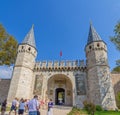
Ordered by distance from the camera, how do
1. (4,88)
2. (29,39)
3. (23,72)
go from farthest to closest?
(29,39), (4,88), (23,72)

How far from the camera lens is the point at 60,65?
1873 centimetres

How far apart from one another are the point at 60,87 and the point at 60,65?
349 cm

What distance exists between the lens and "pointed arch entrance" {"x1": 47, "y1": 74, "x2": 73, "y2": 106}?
18.6m

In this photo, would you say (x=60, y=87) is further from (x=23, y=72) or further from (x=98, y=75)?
(x=98, y=75)

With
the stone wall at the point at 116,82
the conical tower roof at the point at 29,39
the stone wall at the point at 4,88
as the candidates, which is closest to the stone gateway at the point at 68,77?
the conical tower roof at the point at 29,39

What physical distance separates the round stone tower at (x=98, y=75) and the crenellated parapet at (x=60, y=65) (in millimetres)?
1378

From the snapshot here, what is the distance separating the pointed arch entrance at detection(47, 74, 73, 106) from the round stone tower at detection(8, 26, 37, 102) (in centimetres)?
321

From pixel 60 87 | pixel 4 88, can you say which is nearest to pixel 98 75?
pixel 60 87

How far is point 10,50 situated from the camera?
61.9 feet

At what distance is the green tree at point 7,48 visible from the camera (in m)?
17.5

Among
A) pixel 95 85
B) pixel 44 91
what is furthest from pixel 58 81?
pixel 95 85

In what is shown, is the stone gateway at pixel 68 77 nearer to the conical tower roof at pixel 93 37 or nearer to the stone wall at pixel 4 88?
the conical tower roof at pixel 93 37

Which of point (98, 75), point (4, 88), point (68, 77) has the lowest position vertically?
point (4, 88)

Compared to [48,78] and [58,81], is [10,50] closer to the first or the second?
[48,78]
